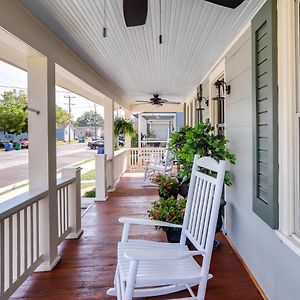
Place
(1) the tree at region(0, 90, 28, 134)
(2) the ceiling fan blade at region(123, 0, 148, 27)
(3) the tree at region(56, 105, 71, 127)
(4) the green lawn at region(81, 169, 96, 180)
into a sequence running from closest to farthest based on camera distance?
1. (2) the ceiling fan blade at region(123, 0, 148, 27)
2. (1) the tree at region(0, 90, 28, 134)
3. (3) the tree at region(56, 105, 71, 127)
4. (4) the green lawn at region(81, 169, 96, 180)

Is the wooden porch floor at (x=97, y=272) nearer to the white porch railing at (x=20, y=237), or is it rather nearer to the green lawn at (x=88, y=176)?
the white porch railing at (x=20, y=237)

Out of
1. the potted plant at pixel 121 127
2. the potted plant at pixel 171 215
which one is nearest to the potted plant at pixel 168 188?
the potted plant at pixel 171 215

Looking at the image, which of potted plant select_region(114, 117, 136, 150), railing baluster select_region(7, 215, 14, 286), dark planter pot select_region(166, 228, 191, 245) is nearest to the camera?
railing baluster select_region(7, 215, 14, 286)

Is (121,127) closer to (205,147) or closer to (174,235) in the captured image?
(205,147)

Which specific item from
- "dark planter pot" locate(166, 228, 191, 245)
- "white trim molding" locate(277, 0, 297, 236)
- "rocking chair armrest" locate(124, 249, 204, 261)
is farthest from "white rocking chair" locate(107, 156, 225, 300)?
"dark planter pot" locate(166, 228, 191, 245)

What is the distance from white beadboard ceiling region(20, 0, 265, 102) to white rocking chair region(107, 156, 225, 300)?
1.28 meters

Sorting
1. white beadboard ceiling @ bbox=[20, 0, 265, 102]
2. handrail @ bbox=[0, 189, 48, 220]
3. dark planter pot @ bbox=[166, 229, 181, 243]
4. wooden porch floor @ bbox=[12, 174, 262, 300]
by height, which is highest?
white beadboard ceiling @ bbox=[20, 0, 265, 102]

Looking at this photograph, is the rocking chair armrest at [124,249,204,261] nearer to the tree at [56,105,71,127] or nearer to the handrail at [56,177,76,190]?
the handrail at [56,177,76,190]

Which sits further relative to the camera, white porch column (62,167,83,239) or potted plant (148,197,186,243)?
white porch column (62,167,83,239)

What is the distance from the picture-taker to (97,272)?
8.77ft

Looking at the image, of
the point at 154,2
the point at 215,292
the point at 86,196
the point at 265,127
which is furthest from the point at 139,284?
the point at 86,196

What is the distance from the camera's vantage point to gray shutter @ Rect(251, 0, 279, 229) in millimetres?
1987

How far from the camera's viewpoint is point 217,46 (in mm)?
3500

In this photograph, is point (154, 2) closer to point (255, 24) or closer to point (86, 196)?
point (255, 24)
